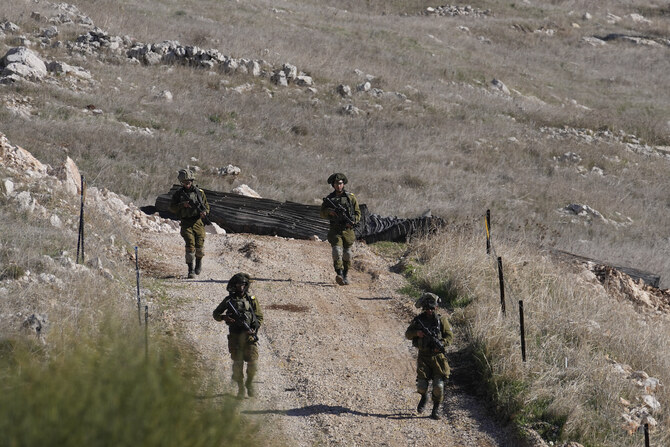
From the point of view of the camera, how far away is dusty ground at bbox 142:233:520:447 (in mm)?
6754

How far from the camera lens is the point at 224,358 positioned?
25.2ft

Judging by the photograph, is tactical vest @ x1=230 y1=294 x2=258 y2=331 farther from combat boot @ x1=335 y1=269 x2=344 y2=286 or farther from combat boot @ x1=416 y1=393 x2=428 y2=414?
combat boot @ x1=335 y1=269 x2=344 y2=286

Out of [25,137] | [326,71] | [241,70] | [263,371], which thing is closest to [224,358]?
[263,371]

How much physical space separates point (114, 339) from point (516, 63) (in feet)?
125

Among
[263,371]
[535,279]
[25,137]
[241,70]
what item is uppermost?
[241,70]

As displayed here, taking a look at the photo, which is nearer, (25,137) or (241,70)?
(25,137)

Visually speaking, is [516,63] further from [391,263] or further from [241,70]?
[391,263]

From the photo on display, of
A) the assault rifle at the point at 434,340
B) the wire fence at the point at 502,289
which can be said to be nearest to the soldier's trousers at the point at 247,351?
the assault rifle at the point at 434,340

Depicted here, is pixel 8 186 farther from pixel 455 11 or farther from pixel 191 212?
pixel 455 11

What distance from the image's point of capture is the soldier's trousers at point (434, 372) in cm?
688

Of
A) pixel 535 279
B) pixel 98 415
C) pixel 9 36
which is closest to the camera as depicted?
pixel 98 415

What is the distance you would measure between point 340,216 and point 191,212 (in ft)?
6.90

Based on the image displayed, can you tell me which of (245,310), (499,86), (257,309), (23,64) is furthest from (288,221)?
(499,86)

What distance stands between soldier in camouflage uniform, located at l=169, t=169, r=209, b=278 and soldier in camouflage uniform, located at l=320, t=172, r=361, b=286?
5.73ft
